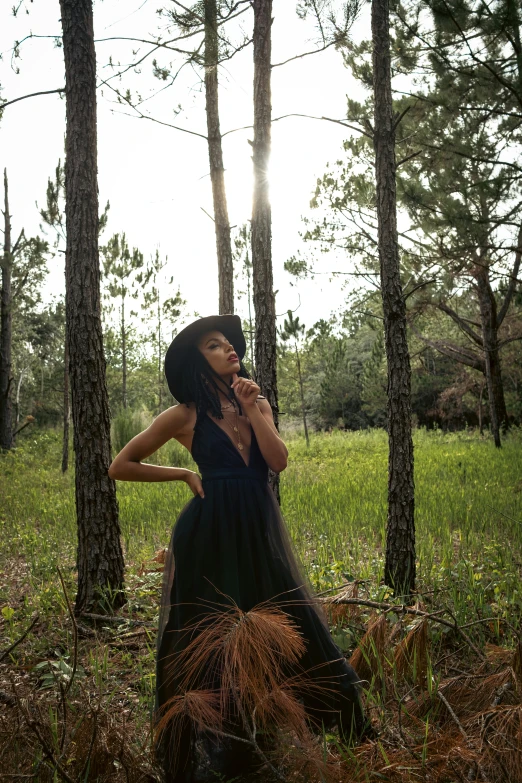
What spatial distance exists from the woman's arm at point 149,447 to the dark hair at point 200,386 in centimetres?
7

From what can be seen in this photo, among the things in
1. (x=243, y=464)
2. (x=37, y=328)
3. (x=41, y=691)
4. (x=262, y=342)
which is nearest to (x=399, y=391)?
(x=262, y=342)

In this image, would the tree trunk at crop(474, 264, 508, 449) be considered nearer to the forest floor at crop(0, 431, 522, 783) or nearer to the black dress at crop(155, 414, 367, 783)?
the forest floor at crop(0, 431, 522, 783)

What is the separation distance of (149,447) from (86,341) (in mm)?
2269

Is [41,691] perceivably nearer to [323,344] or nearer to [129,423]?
[129,423]

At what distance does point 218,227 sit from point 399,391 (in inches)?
231

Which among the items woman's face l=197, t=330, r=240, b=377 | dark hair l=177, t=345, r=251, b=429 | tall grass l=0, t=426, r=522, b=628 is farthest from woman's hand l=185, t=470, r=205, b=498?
tall grass l=0, t=426, r=522, b=628

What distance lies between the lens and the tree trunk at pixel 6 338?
1586cm

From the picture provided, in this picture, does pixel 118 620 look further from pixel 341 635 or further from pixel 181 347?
pixel 181 347

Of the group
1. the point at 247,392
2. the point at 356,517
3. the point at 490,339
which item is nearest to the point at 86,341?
the point at 247,392

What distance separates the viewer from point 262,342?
6.46 metres

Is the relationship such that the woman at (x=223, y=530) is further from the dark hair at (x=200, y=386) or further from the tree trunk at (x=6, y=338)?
the tree trunk at (x=6, y=338)

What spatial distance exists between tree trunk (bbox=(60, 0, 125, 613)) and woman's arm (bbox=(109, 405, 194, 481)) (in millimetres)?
1978

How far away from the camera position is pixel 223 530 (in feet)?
7.66

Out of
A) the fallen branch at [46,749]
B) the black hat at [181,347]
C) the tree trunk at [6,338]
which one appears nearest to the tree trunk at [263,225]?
the black hat at [181,347]
